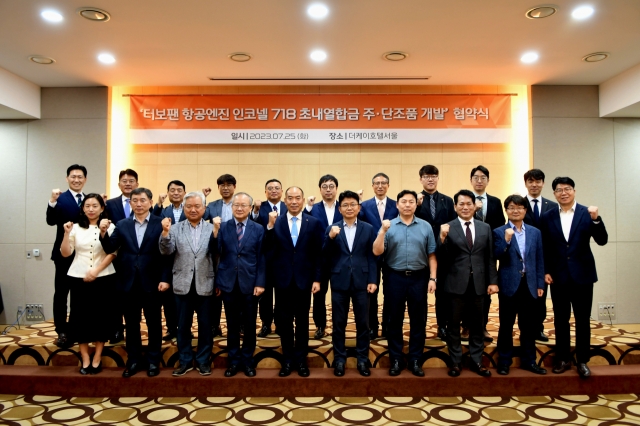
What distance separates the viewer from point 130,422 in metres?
3.13

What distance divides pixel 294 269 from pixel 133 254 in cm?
133

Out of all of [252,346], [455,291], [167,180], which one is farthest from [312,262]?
[167,180]

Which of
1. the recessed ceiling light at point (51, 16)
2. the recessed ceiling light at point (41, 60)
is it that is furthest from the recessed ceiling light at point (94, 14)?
the recessed ceiling light at point (41, 60)

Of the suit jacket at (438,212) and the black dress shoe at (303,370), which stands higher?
the suit jacket at (438,212)

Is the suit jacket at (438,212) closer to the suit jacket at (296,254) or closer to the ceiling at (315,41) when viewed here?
the suit jacket at (296,254)

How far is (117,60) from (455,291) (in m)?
4.72

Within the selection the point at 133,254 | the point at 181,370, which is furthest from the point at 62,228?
the point at 181,370

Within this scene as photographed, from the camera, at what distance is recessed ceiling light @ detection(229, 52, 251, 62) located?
5.12m

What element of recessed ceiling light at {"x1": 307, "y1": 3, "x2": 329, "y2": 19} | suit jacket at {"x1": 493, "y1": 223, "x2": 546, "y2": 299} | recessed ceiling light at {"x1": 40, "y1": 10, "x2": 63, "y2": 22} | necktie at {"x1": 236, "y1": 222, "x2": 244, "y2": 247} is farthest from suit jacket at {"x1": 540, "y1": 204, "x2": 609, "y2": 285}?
recessed ceiling light at {"x1": 40, "y1": 10, "x2": 63, "y2": 22}

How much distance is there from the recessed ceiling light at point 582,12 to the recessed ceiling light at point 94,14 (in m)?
4.45

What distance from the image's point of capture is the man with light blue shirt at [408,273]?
3.52 meters

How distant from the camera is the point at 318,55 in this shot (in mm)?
5133

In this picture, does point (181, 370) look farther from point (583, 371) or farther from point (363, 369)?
point (583, 371)

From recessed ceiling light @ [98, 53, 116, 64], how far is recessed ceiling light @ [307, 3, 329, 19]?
8.54 feet
